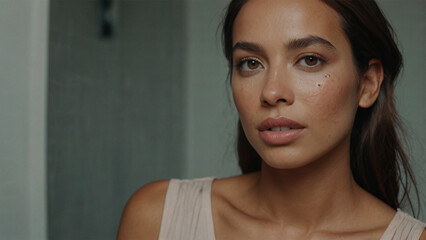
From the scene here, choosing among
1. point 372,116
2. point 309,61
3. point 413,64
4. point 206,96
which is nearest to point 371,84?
point 372,116

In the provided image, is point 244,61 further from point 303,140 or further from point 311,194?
point 311,194

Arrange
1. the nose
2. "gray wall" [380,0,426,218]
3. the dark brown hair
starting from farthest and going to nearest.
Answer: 1. "gray wall" [380,0,426,218]
2. the dark brown hair
3. the nose

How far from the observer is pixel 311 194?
1031 mm

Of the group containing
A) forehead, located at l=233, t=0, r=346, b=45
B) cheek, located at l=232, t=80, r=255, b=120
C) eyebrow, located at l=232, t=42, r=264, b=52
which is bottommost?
cheek, located at l=232, t=80, r=255, b=120

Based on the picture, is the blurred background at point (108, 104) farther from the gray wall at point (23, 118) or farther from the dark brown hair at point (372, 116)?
the dark brown hair at point (372, 116)

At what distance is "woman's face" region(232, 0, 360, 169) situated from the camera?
2.94 ft

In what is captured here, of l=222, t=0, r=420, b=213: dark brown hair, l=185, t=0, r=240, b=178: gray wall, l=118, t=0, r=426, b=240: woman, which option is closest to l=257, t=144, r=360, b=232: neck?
l=118, t=0, r=426, b=240: woman

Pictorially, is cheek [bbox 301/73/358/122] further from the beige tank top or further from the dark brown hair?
the beige tank top

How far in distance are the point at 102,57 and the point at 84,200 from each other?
17.3 inches

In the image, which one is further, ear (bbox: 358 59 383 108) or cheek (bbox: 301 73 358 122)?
ear (bbox: 358 59 383 108)

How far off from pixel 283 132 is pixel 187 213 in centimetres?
32

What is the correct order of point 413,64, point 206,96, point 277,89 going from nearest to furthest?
point 277,89 < point 413,64 < point 206,96

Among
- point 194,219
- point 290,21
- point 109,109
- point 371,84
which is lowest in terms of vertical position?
point 194,219

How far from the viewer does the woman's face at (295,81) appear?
2.94 ft
